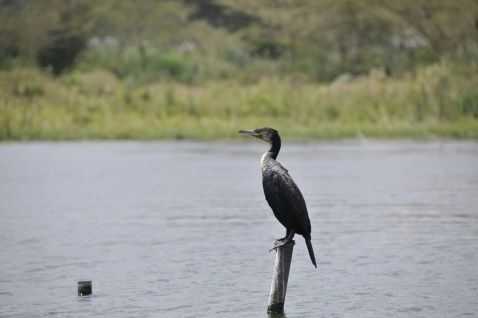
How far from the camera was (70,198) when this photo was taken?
71.8 feet

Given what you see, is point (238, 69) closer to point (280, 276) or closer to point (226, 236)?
point (226, 236)

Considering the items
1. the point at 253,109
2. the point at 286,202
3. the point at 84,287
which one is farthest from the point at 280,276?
the point at 253,109

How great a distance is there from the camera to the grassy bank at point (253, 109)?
107 ft

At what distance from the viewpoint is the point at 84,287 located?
40.3ft

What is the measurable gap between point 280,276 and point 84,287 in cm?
213

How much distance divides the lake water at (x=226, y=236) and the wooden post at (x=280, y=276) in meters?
0.16

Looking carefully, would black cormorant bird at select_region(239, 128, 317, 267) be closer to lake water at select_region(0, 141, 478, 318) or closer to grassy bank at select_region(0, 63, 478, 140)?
lake water at select_region(0, 141, 478, 318)

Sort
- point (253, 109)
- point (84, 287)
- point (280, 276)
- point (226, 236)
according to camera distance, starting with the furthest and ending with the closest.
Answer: point (253, 109) → point (226, 236) → point (84, 287) → point (280, 276)

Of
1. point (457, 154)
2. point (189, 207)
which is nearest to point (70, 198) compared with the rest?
point (189, 207)

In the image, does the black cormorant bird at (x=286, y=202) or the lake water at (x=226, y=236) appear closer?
the black cormorant bird at (x=286, y=202)

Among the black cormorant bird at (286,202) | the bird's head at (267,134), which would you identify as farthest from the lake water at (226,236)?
the bird's head at (267,134)

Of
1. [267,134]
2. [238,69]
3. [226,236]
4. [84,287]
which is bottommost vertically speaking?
[226,236]

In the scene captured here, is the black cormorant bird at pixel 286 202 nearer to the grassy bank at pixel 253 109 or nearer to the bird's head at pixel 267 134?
the bird's head at pixel 267 134

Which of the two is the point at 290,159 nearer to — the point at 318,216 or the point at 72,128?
the point at 72,128
